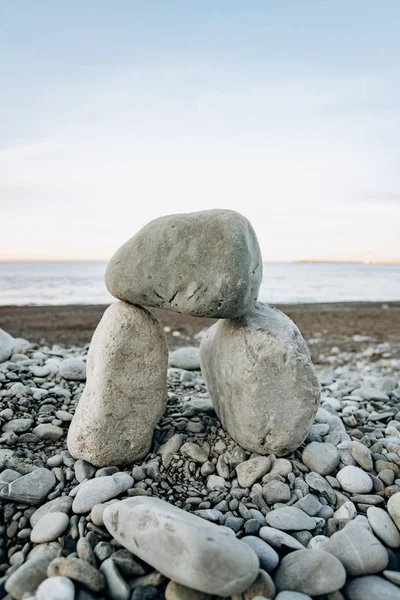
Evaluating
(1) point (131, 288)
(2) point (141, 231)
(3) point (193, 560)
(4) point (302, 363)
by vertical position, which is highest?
(2) point (141, 231)

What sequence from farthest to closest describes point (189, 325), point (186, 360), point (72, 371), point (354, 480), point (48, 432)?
1. point (189, 325)
2. point (186, 360)
3. point (72, 371)
4. point (48, 432)
5. point (354, 480)

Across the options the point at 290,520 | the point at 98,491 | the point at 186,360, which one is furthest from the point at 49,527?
the point at 186,360

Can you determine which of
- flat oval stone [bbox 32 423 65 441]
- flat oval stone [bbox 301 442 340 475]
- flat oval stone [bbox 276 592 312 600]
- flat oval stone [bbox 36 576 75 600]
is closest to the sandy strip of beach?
flat oval stone [bbox 301 442 340 475]

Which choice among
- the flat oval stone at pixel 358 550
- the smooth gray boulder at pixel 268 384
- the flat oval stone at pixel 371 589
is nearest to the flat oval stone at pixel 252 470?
the smooth gray boulder at pixel 268 384

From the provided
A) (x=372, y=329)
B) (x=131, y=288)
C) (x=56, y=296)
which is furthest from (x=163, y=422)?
(x=56, y=296)

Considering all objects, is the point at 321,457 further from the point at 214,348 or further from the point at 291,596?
the point at 291,596

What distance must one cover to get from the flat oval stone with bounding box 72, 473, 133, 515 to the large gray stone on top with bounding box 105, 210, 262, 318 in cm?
131

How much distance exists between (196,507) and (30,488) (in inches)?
47.3

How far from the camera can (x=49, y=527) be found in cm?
274

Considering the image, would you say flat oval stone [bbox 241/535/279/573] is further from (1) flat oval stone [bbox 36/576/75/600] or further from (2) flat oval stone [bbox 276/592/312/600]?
(1) flat oval stone [bbox 36/576/75/600]

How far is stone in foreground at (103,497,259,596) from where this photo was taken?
2201 mm

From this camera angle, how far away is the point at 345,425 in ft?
15.1

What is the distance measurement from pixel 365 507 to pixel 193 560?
158cm

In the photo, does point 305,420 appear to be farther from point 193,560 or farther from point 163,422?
point 193,560
